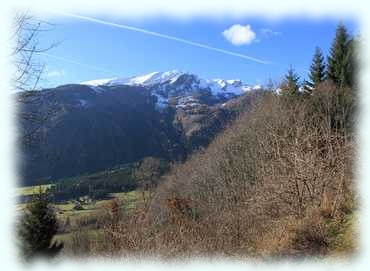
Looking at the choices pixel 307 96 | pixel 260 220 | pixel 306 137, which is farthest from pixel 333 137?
pixel 307 96

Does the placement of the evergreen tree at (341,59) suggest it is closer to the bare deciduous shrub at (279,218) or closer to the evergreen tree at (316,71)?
the evergreen tree at (316,71)

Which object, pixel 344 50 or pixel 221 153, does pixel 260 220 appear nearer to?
pixel 344 50

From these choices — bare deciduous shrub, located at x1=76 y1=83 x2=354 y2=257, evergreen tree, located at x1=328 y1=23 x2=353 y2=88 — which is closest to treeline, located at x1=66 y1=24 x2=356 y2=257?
bare deciduous shrub, located at x1=76 y1=83 x2=354 y2=257

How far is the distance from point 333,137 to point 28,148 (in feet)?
23.3

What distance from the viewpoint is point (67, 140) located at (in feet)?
572

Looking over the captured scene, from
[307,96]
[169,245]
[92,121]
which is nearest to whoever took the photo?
[169,245]

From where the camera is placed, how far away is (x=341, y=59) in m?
33.5

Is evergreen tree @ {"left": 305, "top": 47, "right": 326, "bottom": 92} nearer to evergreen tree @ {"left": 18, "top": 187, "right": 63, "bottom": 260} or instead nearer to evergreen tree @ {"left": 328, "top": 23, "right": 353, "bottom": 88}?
evergreen tree @ {"left": 328, "top": 23, "right": 353, "bottom": 88}

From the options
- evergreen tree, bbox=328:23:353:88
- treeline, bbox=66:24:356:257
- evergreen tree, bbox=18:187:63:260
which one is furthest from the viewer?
evergreen tree, bbox=328:23:353:88

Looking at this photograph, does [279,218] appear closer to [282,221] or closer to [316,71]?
[282,221]

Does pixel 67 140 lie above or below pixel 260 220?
above

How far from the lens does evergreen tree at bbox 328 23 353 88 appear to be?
32.2 metres

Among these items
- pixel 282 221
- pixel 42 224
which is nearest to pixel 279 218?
pixel 282 221

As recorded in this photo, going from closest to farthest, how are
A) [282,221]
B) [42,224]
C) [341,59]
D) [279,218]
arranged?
[282,221] → [279,218] → [42,224] → [341,59]
